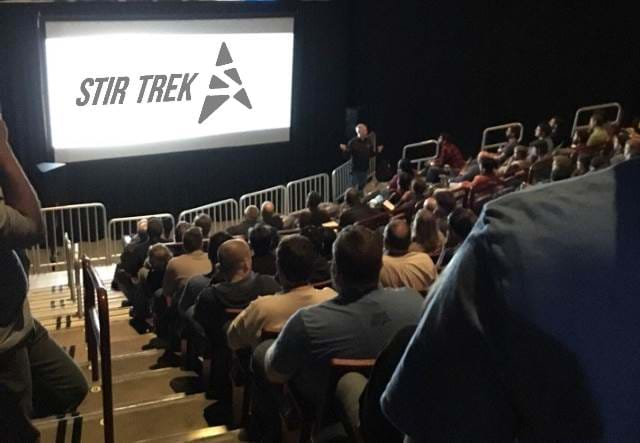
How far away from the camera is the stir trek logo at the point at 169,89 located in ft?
34.9

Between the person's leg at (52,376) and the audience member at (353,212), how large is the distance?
453 centimetres

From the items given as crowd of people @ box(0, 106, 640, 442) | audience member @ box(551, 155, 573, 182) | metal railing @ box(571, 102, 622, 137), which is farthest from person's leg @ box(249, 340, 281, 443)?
metal railing @ box(571, 102, 622, 137)

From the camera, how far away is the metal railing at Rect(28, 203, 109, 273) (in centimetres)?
928

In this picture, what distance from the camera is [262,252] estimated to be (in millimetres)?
5062

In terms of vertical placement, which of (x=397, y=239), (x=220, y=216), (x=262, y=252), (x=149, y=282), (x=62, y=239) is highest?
(x=397, y=239)

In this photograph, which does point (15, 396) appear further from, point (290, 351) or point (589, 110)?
point (589, 110)

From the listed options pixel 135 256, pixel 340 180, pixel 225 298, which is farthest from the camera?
pixel 340 180

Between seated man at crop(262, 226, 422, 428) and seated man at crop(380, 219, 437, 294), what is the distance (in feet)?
3.75

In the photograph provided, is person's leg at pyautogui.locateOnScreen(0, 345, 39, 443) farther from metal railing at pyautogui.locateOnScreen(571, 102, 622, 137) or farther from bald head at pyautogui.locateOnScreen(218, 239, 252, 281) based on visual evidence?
metal railing at pyautogui.locateOnScreen(571, 102, 622, 137)

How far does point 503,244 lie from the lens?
0.75 metres

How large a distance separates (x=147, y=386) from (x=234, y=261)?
3.05ft

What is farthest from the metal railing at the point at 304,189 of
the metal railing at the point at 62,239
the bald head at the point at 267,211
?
the bald head at the point at 267,211

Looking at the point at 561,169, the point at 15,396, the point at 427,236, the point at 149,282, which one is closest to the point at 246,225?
the point at 149,282

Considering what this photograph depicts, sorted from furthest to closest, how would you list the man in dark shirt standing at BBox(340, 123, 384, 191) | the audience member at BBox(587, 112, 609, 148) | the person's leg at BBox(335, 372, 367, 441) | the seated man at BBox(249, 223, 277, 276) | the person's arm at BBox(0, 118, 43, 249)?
the man in dark shirt standing at BBox(340, 123, 384, 191), the audience member at BBox(587, 112, 609, 148), the seated man at BBox(249, 223, 277, 276), the person's leg at BBox(335, 372, 367, 441), the person's arm at BBox(0, 118, 43, 249)
